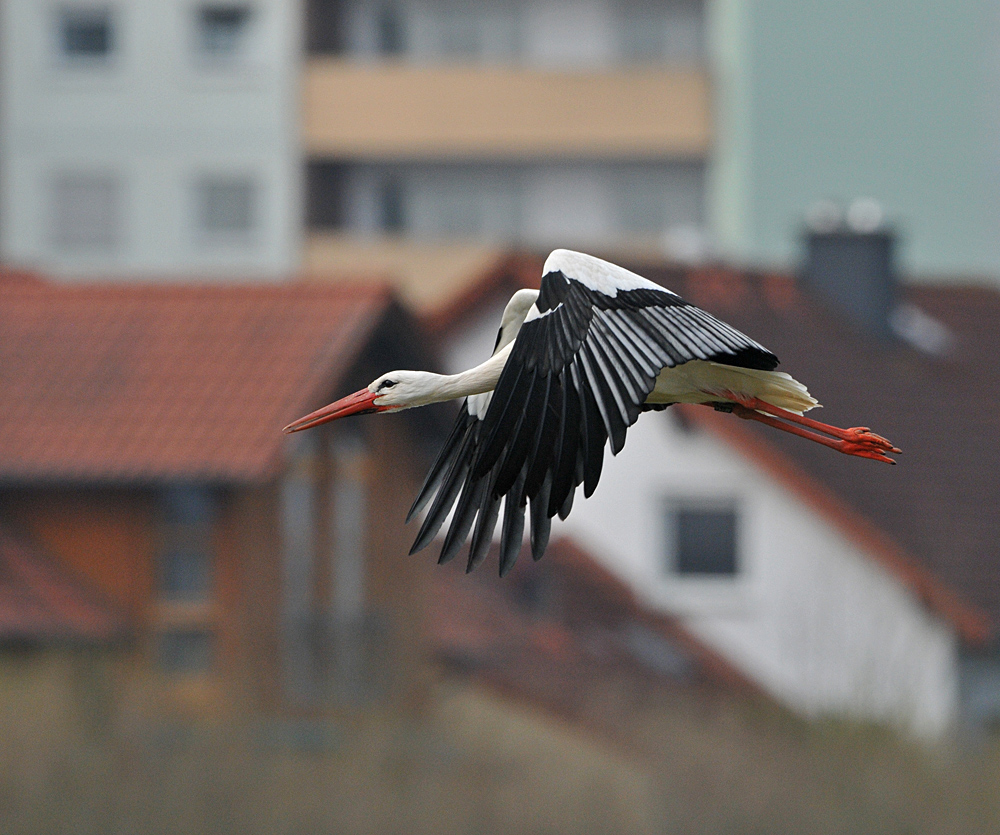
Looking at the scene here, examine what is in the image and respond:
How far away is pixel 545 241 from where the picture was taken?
120ft

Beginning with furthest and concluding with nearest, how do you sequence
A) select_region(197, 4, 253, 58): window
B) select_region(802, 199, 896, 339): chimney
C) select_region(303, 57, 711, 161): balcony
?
select_region(197, 4, 253, 58): window, select_region(303, 57, 711, 161): balcony, select_region(802, 199, 896, 339): chimney

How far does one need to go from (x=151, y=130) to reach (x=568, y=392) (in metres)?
32.5

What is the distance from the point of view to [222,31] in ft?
120

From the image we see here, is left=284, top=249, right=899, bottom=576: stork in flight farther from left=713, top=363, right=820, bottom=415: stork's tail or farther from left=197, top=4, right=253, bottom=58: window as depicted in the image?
left=197, top=4, right=253, bottom=58: window

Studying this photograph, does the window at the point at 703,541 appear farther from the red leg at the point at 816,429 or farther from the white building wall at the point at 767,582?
the red leg at the point at 816,429

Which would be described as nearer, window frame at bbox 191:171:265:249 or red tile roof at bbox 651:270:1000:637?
red tile roof at bbox 651:270:1000:637

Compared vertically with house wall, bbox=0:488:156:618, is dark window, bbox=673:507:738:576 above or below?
below

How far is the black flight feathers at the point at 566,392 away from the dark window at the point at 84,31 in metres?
31.9

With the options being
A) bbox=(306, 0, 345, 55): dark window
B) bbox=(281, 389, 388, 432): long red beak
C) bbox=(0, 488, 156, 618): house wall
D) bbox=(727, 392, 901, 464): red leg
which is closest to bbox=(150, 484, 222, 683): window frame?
bbox=(0, 488, 156, 618): house wall

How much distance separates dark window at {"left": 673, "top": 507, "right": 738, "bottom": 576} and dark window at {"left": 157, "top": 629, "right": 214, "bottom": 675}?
22.7 ft

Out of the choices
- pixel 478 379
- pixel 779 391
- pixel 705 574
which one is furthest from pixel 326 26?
pixel 478 379

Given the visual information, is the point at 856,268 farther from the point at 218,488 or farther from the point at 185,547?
the point at 185,547

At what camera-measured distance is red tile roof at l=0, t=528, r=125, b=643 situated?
18.0m

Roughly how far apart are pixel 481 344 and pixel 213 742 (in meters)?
8.10
